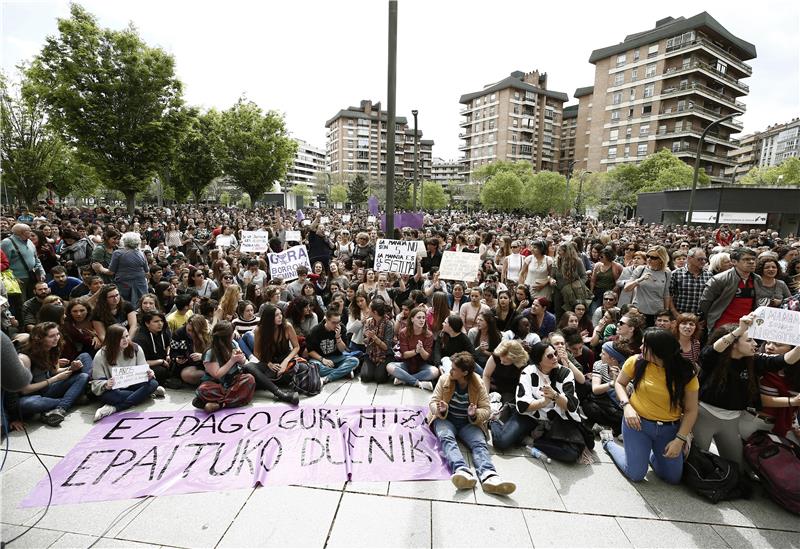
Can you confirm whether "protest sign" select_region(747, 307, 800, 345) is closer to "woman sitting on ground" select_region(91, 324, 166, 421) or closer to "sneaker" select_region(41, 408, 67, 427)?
"woman sitting on ground" select_region(91, 324, 166, 421)

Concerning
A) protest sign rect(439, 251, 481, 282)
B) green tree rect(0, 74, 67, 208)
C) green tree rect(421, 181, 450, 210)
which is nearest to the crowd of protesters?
protest sign rect(439, 251, 481, 282)

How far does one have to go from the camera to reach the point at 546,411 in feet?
14.8

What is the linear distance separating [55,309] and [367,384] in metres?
4.43

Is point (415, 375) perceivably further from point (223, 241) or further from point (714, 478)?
point (223, 241)

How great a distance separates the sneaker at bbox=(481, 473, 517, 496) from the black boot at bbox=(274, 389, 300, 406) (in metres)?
2.72

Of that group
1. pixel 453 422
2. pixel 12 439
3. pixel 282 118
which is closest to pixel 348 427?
pixel 453 422

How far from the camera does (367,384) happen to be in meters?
6.25

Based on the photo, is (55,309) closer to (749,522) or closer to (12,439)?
(12,439)

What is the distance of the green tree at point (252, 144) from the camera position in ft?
118

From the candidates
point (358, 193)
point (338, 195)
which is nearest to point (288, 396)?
point (358, 193)

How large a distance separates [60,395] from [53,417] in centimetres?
43

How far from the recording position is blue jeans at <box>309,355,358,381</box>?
20.7ft

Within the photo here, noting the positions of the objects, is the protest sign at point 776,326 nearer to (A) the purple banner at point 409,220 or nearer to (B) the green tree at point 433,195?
(A) the purple banner at point 409,220

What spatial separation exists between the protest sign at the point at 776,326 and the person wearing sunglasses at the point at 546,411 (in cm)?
182
